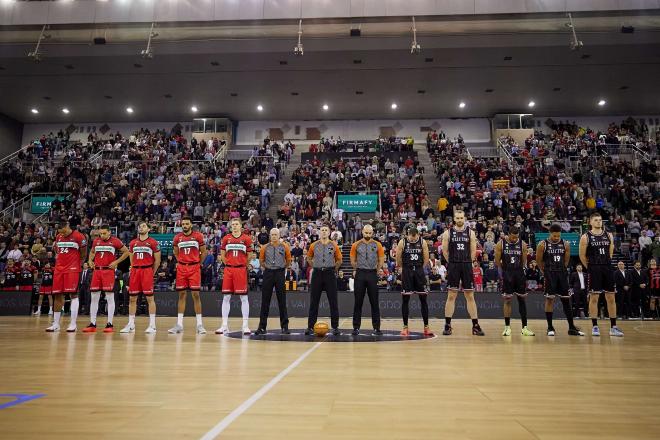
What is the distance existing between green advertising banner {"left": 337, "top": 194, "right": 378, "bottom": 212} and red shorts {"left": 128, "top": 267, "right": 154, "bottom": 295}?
14266 millimetres

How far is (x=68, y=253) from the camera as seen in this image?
10.1 m

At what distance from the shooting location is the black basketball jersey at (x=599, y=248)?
30.3 ft

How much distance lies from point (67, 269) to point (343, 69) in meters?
18.9

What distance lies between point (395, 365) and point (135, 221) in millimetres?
20865

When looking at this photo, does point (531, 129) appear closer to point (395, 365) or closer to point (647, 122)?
point (647, 122)

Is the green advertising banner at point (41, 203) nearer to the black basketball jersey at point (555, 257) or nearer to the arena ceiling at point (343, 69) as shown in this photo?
the arena ceiling at point (343, 69)

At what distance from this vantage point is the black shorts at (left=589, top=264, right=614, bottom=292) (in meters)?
9.21

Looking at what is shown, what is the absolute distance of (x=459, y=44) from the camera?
74.3 feet

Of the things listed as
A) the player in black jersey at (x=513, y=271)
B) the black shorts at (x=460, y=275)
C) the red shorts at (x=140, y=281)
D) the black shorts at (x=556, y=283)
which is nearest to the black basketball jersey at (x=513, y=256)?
the player in black jersey at (x=513, y=271)

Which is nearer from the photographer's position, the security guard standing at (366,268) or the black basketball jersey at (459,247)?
the security guard standing at (366,268)

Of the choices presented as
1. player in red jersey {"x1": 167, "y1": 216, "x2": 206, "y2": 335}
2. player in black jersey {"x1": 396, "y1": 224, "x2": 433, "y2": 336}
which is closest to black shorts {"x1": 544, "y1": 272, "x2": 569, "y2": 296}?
player in black jersey {"x1": 396, "y1": 224, "x2": 433, "y2": 336}

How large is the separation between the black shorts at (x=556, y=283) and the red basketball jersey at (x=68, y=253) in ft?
32.0

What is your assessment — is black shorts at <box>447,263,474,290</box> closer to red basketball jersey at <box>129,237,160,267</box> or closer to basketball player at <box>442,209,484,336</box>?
basketball player at <box>442,209,484,336</box>

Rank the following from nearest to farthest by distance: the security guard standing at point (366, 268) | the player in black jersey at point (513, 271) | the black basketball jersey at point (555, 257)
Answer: the security guard standing at point (366, 268) < the black basketball jersey at point (555, 257) < the player in black jersey at point (513, 271)
